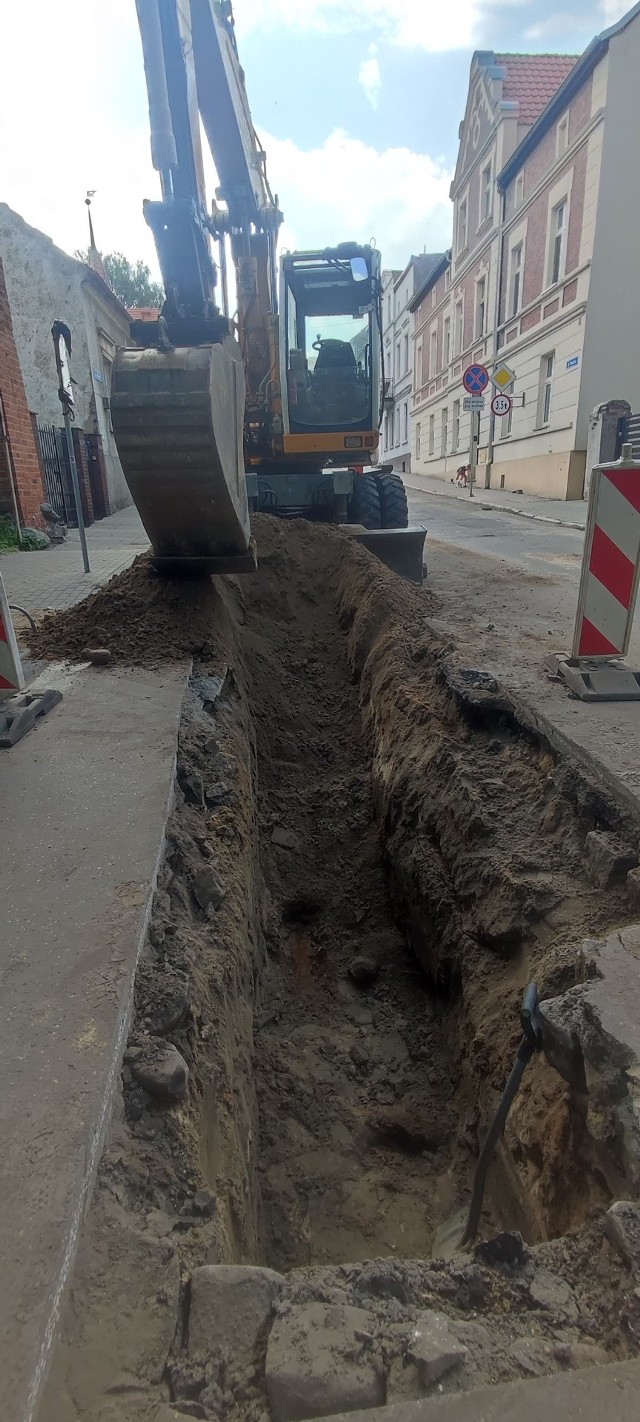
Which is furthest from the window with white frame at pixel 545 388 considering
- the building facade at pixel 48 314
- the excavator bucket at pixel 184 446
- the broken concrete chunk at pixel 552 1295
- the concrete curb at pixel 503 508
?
the broken concrete chunk at pixel 552 1295

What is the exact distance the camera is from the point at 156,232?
163 inches

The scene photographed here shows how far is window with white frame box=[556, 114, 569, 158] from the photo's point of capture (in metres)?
17.0

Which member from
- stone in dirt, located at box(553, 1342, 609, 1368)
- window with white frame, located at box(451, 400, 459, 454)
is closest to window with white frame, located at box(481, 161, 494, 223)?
window with white frame, located at box(451, 400, 459, 454)

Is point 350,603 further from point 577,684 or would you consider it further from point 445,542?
point 445,542

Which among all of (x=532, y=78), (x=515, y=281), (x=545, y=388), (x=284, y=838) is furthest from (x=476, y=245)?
(x=284, y=838)

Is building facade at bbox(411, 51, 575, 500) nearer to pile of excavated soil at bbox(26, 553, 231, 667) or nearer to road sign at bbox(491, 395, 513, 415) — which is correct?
road sign at bbox(491, 395, 513, 415)

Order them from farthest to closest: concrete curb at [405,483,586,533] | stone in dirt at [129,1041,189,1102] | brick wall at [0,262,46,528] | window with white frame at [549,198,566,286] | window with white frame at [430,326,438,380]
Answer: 1. window with white frame at [430,326,438,380]
2. window with white frame at [549,198,566,286]
3. concrete curb at [405,483,586,533]
4. brick wall at [0,262,46,528]
5. stone in dirt at [129,1041,189,1102]

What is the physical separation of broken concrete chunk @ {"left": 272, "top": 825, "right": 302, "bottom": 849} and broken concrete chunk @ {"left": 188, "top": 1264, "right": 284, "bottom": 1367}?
2671mm

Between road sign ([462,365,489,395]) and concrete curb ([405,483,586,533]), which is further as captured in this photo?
road sign ([462,365,489,395])

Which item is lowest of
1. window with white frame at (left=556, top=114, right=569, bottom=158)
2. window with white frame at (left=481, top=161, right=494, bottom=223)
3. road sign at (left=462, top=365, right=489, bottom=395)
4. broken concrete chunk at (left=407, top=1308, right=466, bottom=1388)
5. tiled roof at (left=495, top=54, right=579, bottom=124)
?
broken concrete chunk at (left=407, top=1308, right=466, bottom=1388)

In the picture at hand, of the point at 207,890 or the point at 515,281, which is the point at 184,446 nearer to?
the point at 207,890

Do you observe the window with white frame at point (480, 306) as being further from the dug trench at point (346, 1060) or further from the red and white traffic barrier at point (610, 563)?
the red and white traffic barrier at point (610, 563)

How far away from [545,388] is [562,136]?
554 centimetres

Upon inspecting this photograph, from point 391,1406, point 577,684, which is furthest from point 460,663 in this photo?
point 391,1406
